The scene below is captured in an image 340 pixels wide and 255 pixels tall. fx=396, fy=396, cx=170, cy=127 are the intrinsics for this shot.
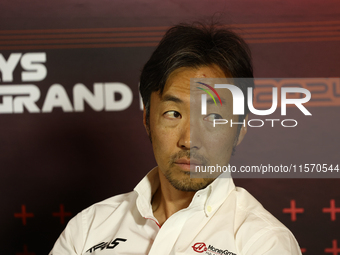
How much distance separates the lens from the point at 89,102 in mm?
2139

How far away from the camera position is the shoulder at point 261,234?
1132 millimetres

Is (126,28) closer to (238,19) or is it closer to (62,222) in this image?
(238,19)

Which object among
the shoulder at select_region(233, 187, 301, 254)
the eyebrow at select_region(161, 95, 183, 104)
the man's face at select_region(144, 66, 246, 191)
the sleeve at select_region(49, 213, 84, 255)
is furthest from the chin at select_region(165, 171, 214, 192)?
the sleeve at select_region(49, 213, 84, 255)

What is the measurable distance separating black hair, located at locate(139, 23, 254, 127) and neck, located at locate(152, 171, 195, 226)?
1.06 feet

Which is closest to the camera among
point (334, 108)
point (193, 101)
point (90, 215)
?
point (193, 101)

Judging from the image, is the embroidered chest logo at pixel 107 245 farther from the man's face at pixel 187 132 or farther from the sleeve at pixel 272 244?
the sleeve at pixel 272 244

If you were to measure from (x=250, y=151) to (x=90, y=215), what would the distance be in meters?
0.96

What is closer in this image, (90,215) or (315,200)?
(90,215)

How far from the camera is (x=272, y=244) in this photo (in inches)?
44.6

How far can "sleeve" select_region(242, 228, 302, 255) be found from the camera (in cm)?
112

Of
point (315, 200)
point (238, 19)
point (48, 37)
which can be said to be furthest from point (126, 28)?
point (315, 200)

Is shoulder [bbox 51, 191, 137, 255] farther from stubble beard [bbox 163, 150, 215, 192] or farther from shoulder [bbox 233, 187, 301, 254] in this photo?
shoulder [bbox 233, 187, 301, 254]

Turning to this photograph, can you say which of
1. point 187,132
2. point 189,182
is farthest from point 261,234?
point 187,132

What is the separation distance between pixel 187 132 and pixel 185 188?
19 cm
